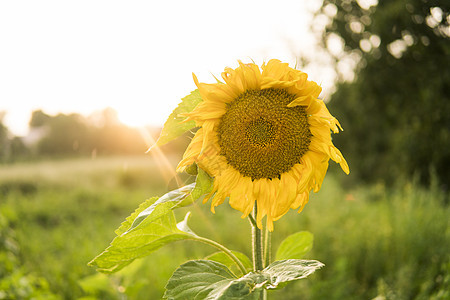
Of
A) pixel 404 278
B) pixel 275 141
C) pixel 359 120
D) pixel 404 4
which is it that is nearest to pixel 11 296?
pixel 275 141

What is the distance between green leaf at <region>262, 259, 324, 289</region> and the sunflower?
11 centimetres

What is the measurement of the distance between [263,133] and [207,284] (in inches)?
12.7

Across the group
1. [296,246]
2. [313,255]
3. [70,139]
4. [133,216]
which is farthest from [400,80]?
[70,139]

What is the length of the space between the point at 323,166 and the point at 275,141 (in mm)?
116

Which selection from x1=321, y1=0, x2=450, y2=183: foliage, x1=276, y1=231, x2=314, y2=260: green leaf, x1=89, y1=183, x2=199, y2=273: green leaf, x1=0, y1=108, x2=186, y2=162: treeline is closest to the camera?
x1=89, y1=183, x2=199, y2=273: green leaf

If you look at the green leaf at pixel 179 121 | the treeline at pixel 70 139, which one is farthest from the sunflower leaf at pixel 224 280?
the treeline at pixel 70 139

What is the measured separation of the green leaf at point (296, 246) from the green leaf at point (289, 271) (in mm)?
290

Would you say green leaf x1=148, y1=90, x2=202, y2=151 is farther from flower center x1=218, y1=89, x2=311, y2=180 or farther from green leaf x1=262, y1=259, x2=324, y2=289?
green leaf x1=262, y1=259, x2=324, y2=289

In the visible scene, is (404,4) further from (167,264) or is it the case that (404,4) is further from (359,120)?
(167,264)

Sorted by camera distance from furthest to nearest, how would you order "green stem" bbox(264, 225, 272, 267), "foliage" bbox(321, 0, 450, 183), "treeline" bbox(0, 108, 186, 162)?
"treeline" bbox(0, 108, 186, 162) → "foliage" bbox(321, 0, 450, 183) → "green stem" bbox(264, 225, 272, 267)

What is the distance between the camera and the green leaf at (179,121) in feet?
2.49

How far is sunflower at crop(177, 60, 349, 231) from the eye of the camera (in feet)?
2.41

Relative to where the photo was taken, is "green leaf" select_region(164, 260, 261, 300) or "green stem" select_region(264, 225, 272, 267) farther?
"green stem" select_region(264, 225, 272, 267)

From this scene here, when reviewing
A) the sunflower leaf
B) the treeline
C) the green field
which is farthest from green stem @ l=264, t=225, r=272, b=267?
the treeline
